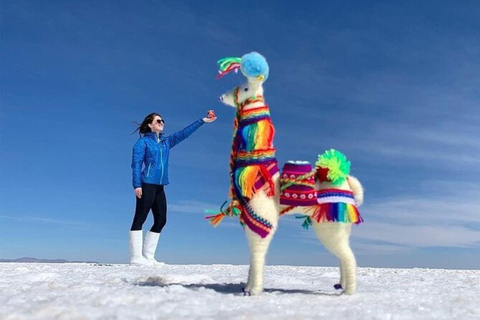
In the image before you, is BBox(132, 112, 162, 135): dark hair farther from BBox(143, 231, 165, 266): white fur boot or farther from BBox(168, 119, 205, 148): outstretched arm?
BBox(143, 231, 165, 266): white fur boot

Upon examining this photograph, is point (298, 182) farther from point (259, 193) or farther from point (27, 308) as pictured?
point (27, 308)

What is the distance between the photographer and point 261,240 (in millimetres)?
4672

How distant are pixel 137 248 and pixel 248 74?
17.3 feet

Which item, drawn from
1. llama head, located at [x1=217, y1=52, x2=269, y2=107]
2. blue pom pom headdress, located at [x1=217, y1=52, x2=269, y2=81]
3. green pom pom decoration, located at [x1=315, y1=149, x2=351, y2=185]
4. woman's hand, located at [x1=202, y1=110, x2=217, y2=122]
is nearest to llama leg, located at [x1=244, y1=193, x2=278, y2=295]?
green pom pom decoration, located at [x1=315, y1=149, x2=351, y2=185]

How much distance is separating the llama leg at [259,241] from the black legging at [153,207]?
477 centimetres

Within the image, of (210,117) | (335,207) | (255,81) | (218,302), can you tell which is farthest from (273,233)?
(210,117)

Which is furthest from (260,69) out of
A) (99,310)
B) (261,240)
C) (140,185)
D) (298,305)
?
(140,185)

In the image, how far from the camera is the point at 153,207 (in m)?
9.58

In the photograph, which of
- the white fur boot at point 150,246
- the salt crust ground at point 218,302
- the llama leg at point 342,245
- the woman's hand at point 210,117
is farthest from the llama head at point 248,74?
the white fur boot at point 150,246

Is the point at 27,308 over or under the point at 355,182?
under

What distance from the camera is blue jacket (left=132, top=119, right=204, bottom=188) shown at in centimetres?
919

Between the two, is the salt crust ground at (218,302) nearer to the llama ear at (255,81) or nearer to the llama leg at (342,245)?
the llama leg at (342,245)

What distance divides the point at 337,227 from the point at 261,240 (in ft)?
2.15

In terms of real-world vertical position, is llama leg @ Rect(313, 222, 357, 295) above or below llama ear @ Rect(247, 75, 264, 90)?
below
